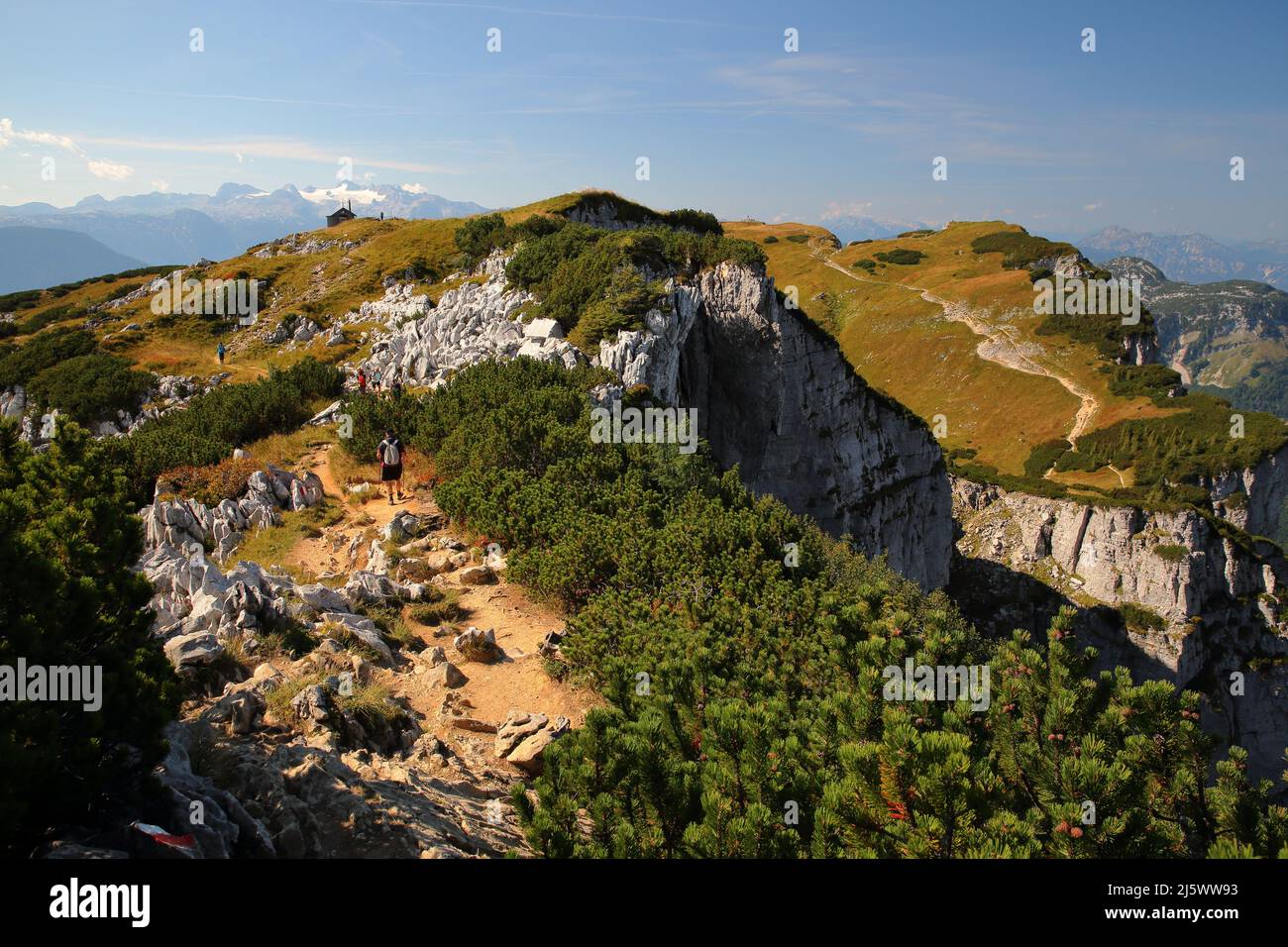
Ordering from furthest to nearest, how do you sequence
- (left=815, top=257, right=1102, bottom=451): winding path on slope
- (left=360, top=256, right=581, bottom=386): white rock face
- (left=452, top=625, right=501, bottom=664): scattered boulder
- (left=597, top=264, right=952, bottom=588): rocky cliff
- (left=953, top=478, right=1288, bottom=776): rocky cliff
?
1. (left=815, top=257, right=1102, bottom=451): winding path on slope
2. (left=953, top=478, right=1288, bottom=776): rocky cliff
3. (left=597, top=264, right=952, bottom=588): rocky cliff
4. (left=360, top=256, right=581, bottom=386): white rock face
5. (left=452, top=625, right=501, bottom=664): scattered boulder

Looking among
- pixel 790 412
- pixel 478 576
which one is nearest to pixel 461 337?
pixel 478 576

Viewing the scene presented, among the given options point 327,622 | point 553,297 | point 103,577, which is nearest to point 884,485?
point 553,297

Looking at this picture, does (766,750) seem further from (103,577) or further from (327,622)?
(327,622)

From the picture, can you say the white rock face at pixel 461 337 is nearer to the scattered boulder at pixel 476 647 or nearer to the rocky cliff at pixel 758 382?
the rocky cliff at pixel 758 382

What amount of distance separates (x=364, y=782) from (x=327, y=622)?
505 centimetres

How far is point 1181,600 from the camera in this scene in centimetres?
5316

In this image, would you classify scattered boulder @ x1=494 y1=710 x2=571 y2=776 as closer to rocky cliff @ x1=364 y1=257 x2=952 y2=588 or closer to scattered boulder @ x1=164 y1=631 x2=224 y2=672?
scattered boulder @ x1=164 y1=631 x2=224 y2=672

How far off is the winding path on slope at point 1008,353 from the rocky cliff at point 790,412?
32.9m

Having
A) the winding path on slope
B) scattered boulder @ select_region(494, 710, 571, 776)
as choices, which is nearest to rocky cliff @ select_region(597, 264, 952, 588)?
scattered boulder @ select_region(494, 710, 571, 776)

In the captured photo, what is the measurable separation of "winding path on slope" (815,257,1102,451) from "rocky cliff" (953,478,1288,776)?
15.5m

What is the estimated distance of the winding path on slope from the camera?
83.5 meters

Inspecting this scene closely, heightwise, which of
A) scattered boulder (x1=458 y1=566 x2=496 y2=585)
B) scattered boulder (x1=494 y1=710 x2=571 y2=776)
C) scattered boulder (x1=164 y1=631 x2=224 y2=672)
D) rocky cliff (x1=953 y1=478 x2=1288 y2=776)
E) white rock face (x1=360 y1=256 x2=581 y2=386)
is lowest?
rocky cliff (x1=953 y1=478 x2=1288 y2=776)

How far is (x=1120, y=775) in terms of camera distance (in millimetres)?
5000

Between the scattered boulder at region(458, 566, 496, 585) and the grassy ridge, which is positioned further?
the scattered boulder at region(458, 566, 496, 585)
